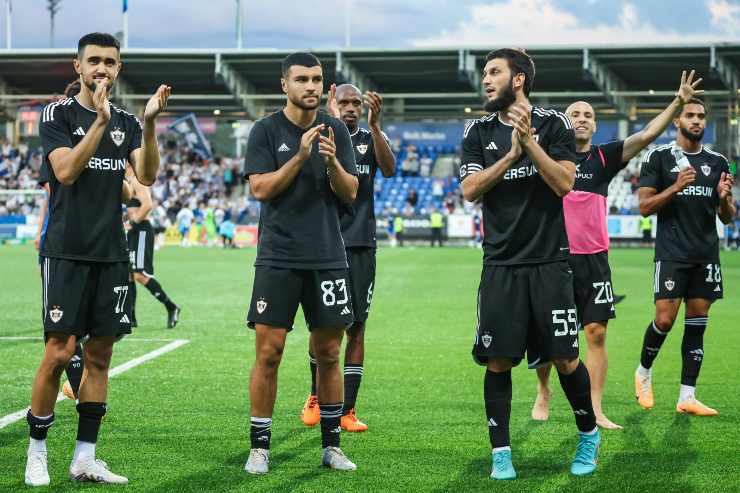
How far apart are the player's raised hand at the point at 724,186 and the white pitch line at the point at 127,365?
210 inches

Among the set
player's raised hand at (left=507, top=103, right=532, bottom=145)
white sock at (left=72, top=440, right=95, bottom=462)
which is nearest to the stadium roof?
player's raised hand at (left=507, top=103, right=532, bottom=145)

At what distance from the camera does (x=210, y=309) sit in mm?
16266

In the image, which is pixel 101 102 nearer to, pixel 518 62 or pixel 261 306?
pixel 261 306

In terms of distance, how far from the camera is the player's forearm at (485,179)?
17.7ft

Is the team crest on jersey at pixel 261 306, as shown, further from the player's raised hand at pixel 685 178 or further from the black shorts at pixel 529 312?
the player's raised hand at pixel 685 178

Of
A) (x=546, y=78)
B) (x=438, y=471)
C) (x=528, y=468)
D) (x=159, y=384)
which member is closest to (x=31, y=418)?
(x=438, y=471)

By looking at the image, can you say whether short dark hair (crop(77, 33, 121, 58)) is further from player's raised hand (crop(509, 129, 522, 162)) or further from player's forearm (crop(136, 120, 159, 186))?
player's raised hand (crop(509, 129, 522, 162))

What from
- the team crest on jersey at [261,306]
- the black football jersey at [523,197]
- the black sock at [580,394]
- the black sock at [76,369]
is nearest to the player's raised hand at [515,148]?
the black football jersey at [523,197]

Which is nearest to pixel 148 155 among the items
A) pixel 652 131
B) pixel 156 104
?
pixel 156 104

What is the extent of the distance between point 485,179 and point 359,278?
215 centimetres

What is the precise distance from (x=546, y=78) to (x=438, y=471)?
47050mm

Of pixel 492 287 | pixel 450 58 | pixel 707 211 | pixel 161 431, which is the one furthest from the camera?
pixel 450 58

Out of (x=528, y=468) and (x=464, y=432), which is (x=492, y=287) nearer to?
(x=528, y=468)

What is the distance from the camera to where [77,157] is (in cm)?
525
